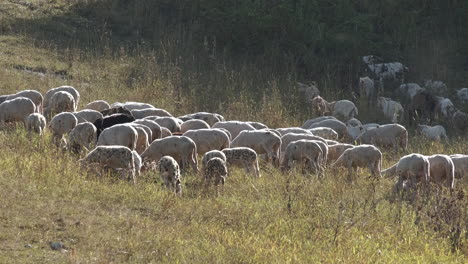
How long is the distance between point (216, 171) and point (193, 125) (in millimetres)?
4209

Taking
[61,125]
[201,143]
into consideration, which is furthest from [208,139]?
[61,125]

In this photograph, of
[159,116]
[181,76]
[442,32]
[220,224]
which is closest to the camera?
[220,224]

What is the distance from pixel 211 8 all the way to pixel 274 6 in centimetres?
197

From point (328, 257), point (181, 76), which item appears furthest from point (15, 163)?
point (181, 76)

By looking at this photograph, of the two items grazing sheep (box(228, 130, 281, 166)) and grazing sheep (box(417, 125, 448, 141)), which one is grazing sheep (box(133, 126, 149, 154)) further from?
grazing sheep (box(417, 125, 448, 141))

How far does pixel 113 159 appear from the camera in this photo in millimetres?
13367

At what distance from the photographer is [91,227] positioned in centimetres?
1041

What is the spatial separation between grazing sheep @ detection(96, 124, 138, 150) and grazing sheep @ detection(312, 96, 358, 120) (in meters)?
8.66

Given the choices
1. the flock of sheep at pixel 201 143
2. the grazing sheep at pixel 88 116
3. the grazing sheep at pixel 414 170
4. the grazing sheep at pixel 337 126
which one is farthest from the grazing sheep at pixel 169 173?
the grazing sheep at pixel 337 126

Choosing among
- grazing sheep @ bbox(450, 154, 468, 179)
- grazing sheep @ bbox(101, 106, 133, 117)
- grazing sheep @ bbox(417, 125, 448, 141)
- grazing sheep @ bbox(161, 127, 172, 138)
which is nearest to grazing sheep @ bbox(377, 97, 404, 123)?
grazing sheep @ bbox(417, 125, 448, 141)

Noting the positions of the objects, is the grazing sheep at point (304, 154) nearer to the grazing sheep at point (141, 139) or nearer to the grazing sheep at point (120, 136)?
the grazing sheep at point (141, 139)

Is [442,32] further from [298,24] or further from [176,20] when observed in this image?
[176,20]

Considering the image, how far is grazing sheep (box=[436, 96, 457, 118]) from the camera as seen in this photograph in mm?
24344

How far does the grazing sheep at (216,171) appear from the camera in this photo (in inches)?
522
